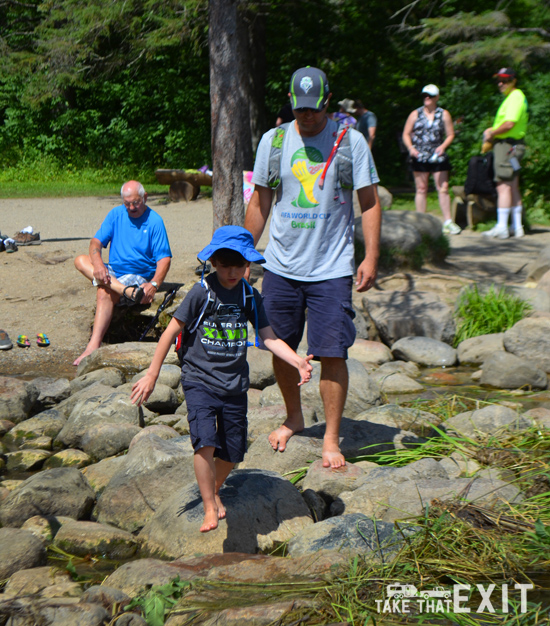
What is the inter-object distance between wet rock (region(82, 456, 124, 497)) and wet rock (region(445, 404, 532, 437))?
83.2 inches

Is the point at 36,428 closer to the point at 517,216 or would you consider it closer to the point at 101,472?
the point at 101,472

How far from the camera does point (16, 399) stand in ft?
19.2

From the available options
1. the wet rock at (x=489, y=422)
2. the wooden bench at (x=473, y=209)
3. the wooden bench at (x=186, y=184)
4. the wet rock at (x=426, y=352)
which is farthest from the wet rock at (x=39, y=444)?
the wooden bench at (x=186, y=184)

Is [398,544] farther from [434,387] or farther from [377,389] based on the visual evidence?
[434,387]

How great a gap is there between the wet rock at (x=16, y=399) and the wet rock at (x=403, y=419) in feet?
8.56

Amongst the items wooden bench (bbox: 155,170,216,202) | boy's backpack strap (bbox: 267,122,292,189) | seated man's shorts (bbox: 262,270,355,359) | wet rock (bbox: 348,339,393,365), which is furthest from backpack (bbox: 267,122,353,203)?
wooden bench (bbox: 155,170,216,202)

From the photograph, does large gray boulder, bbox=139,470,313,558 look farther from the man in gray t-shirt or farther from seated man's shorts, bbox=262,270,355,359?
seated man's shorts, bbox=262,270,355,359

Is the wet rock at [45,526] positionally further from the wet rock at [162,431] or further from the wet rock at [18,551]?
the wet rock at [162,431]

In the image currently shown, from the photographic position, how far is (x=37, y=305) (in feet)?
26.3

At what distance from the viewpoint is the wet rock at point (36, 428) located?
551 centimetres

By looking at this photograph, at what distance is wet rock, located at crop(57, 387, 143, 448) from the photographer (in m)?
5.39

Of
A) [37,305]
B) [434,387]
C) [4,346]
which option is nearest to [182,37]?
[37,305]

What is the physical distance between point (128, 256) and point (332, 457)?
370 centimetres

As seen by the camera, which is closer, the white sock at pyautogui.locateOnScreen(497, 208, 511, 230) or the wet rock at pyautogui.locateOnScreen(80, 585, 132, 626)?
the wet rock at pyautogui.locateOnScreen(80, 585, 132, 626)
